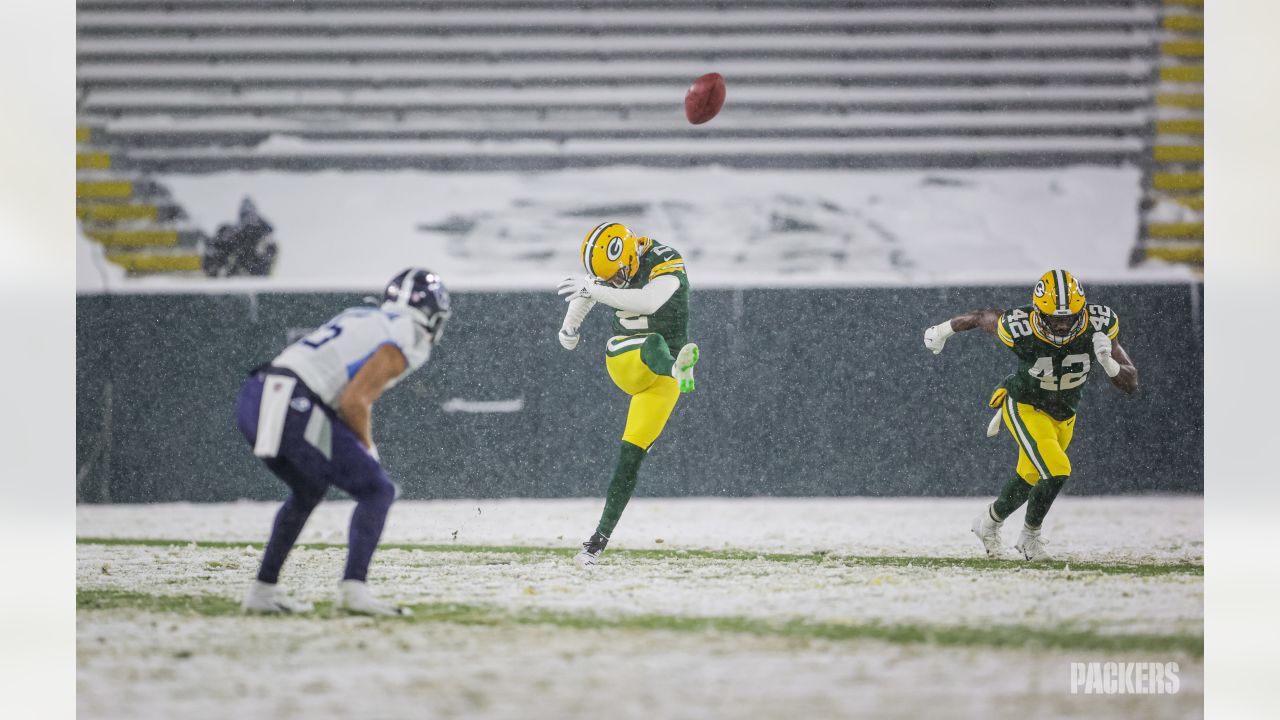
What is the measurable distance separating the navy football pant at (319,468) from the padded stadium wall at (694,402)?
2490 mm

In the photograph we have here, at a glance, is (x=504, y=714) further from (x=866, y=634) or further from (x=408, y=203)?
(x=408, y=203)

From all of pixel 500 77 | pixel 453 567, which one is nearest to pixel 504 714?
pixel 453 567

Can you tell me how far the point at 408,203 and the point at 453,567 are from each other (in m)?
2.86

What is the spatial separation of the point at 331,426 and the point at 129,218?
402cm

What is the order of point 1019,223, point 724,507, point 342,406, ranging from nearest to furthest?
point 342,406
point 724,507
point 1019,223

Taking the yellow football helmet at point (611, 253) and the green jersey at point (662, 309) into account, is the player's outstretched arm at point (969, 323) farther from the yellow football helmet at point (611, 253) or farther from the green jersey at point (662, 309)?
the yellow football helmet at point (611, 253)

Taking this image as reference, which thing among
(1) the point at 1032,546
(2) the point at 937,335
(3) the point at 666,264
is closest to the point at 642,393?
(3) the point at 666,264

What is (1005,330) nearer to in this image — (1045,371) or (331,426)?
(1045,371)

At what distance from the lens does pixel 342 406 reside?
10.9ft

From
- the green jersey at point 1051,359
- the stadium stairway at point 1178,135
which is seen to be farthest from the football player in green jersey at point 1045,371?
the stadium stairway at point 1178,135

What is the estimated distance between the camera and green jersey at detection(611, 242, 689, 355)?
4480mm

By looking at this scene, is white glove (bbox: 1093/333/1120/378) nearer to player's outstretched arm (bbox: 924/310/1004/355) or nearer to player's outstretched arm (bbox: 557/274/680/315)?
player's outstretched arm (bbox: 924/310/1004/355)

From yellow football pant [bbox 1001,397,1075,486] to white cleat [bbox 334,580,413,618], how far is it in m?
2.40

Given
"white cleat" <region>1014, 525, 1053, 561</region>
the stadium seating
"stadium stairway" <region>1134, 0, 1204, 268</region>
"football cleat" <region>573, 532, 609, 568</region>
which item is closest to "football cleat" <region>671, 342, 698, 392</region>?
"football cleat" <region>573, 532, 609, 568</region>
